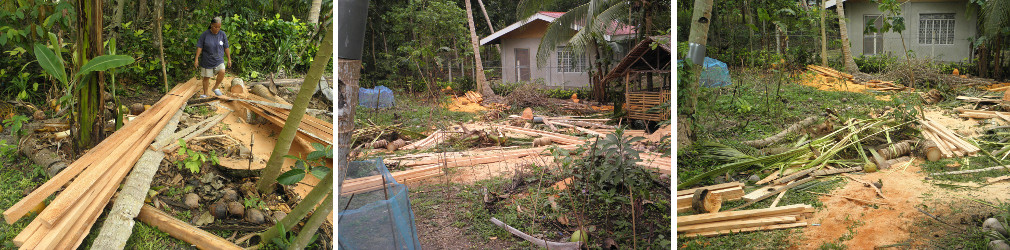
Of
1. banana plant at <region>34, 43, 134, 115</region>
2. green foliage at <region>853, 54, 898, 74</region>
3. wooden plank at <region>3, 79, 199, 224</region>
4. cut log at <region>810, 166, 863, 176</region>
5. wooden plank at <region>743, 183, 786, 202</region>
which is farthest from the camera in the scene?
green foliage at <region>853, 54, 898, 74</region>

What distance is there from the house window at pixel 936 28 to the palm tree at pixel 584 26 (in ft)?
22.5

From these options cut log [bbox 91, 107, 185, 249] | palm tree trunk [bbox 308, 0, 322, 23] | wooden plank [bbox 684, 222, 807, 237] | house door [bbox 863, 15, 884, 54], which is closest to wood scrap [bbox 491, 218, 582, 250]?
wooden plank [bbox 684, 222, 807, 237]

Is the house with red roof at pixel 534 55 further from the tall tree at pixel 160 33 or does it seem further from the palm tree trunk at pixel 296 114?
the tall tree at pixel 160 33

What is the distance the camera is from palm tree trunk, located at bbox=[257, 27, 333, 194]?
3158 mm

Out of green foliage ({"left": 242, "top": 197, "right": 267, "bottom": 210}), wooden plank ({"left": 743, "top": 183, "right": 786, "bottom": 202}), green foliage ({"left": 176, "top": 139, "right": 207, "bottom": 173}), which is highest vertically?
green foliage ({"left": 176, "top": 139, "right": 207, "bottom": 173})

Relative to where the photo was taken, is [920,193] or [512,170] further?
[920,193]

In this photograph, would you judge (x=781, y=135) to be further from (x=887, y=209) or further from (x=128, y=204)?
(x=128, y=204)

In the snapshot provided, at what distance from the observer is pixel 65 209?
332 centimetres

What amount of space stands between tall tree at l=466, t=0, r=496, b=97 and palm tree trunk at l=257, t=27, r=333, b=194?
85 centimetres

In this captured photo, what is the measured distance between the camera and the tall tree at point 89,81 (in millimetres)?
4039

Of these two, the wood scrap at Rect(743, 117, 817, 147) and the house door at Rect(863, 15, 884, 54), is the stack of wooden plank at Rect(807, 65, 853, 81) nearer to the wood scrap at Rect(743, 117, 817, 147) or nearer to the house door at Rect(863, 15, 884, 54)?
the house door at Rect(863, 15, 884, 54)

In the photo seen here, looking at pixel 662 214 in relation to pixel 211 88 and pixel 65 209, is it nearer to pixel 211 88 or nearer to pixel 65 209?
pixel 65 209

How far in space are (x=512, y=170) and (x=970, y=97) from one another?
6022 mm

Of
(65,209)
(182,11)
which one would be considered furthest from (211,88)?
(65,209)
